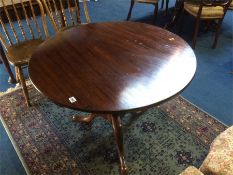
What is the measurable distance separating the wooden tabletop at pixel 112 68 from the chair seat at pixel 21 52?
0.46 meters

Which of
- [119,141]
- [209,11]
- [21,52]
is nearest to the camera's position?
[119,141]

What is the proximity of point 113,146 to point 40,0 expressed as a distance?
5.05 feet

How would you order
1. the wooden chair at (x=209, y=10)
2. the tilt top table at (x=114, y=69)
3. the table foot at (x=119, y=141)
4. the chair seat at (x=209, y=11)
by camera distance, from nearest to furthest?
1. the tilt top table at (x=114, y=69)
2. the table foot at (x=119, y=141)
3. the wooden chair at (x=209, y=10)
4. the chair seat at (x=209, y=11)

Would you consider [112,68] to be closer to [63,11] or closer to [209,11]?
[63,11]

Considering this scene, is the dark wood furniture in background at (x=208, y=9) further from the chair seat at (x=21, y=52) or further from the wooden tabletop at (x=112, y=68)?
the chair seat at (x=21, y=52)

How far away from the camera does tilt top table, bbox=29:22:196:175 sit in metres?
1.10

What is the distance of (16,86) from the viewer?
2359mm

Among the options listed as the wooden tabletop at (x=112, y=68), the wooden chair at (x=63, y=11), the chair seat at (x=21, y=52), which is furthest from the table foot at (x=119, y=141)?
the wooden chair at (x=63, y=11)

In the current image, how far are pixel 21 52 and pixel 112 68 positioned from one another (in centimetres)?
108

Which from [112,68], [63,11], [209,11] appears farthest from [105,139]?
[209,11]

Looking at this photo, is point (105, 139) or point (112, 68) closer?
point (112, 68)

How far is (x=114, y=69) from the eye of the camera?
1.27m

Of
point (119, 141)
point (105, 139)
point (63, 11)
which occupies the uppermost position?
point (63, 11)

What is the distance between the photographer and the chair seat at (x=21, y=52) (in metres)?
1.89
